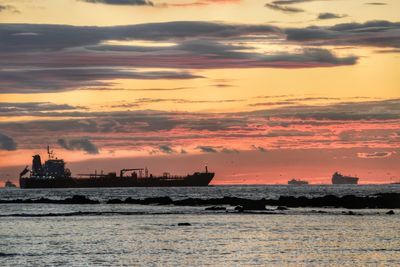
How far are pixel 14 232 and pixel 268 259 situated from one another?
30532 millimetres

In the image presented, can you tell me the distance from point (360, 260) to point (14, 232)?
3466cm

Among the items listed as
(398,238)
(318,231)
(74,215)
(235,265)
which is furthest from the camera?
(74,215)

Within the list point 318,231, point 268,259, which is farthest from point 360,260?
point 318,231

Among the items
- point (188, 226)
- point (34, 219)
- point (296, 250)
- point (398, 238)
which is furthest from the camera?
point (34, 219)

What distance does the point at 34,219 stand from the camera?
92.9 meters

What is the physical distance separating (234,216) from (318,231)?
82.1 feet

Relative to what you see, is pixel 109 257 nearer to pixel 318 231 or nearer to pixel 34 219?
pixel 318 231

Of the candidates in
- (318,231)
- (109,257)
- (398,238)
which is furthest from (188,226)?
(109,257)

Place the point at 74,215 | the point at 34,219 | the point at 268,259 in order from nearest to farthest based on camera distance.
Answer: the point at 268,259 → the point at 34,219 → the point at 74,215

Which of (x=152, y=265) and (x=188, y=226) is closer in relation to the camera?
(x=152, y=265)

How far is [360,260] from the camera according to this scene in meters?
48.4

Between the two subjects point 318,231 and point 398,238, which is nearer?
point 398,238

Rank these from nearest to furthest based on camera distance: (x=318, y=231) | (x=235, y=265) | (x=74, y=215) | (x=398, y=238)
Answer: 1. (x=235, y=265)
2. (x=398, y=238)
3. (x=318, y=231)
4. (x=74, y=215)

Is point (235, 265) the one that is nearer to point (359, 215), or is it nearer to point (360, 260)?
point (360, 260)
